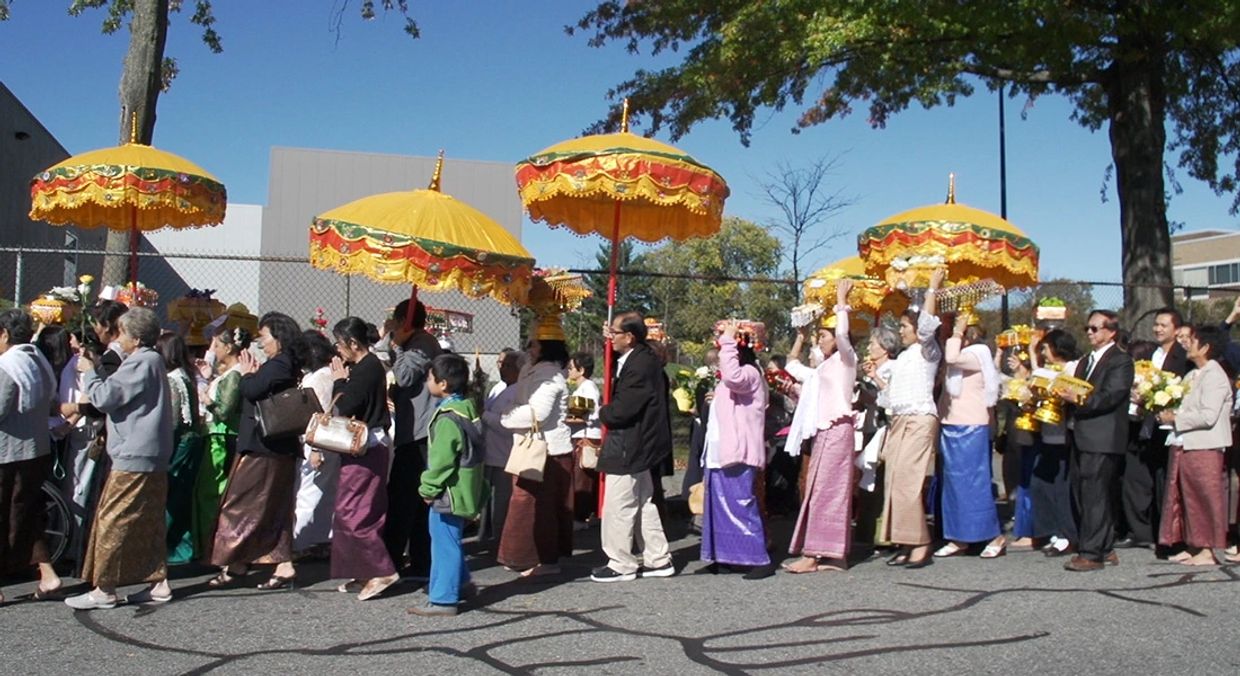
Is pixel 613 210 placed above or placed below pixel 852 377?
above

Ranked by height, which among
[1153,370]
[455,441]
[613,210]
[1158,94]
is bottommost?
[455,441]

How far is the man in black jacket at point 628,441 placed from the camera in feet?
22.8

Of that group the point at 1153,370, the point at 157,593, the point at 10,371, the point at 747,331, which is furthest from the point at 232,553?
the point at 1153,370

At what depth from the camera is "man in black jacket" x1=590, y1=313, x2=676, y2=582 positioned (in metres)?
6.96

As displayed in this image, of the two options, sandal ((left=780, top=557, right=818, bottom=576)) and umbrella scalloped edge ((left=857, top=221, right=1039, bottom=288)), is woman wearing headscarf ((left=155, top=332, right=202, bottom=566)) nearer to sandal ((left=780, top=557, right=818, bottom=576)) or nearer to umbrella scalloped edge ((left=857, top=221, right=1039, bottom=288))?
sandal ((left=780, top=557, right=818, bottom=576))

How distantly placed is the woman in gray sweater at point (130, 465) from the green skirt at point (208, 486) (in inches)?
45.0

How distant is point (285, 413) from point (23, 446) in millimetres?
1381

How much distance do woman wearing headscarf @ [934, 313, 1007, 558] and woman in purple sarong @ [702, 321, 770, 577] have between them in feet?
5.04

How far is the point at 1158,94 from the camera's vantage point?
13586 millimetres

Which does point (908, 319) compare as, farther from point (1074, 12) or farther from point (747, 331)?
point (1074, 12)

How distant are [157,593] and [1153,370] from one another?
21.4 ft

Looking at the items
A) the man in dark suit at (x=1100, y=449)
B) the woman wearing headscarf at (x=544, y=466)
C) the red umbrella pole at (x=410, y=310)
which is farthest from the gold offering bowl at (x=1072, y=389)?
the red umbrella pole at (x=410, y=310)

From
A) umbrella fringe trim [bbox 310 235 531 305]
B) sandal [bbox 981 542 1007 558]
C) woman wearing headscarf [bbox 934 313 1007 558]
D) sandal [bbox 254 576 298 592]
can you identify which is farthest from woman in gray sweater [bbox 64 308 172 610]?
sandal [bbox 981 542 1007 558]

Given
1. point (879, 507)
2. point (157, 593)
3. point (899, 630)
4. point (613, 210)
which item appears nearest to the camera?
point (899, 630)
